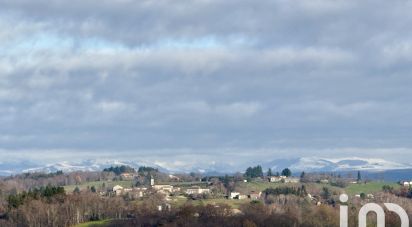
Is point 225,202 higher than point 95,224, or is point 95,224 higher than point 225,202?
point 225,202

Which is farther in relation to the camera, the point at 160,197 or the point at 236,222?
the point at 160,197

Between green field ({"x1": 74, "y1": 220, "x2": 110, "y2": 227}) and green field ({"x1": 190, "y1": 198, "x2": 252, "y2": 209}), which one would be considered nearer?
green field ({"x1": 74, "y1": 220, "x2": 110, "y2": 227})

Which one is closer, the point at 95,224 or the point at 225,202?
the point at 95,224

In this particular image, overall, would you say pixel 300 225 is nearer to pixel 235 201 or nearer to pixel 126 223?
pixel 126 223

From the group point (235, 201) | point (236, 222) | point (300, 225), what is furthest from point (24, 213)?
point (235, 201)

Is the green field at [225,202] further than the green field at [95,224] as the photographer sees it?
Yes

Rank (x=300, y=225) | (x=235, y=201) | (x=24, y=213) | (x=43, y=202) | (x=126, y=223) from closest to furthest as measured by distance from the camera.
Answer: (x=300, y=225) → (x=126, y=223) → (x=24, y=213) → (x=43, y=202) → (x=235, y=201)

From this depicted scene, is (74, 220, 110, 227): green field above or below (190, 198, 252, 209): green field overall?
below

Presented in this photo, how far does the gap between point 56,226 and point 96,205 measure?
1363cm

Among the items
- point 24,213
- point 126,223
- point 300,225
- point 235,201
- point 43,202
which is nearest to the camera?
point 300,225

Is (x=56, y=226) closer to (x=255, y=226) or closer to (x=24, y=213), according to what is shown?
(x=24, y=213)

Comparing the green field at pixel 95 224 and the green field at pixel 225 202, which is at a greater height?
the green field at pixel 225 202

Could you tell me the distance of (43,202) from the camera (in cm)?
15075

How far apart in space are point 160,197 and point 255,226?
66.1 m
